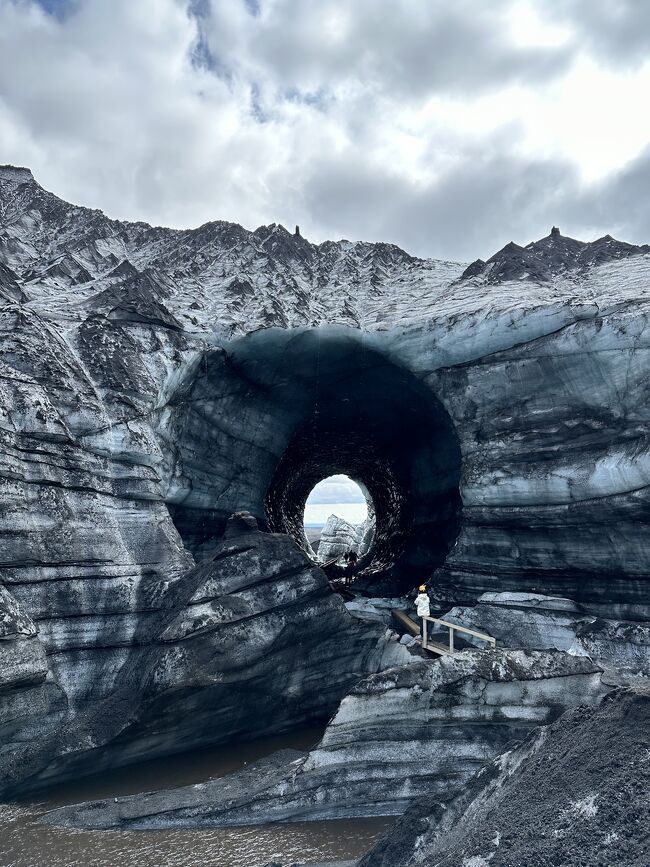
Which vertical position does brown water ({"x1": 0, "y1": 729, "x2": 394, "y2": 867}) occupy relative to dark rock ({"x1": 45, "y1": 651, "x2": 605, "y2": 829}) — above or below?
below

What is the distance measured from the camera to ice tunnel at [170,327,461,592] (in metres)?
14.1

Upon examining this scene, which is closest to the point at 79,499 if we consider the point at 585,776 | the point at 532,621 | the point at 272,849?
the point at 272,849

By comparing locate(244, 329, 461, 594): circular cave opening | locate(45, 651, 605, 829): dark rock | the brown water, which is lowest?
the brown water

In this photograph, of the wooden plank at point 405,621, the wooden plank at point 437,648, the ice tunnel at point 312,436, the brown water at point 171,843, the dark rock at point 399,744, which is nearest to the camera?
the brown water at point 171,843

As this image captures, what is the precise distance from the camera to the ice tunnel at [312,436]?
46.3ft

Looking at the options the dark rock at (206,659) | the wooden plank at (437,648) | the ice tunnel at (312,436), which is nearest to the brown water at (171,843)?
the dark rock at (206,659)

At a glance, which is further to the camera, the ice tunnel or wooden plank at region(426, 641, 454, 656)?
the ice tunnel

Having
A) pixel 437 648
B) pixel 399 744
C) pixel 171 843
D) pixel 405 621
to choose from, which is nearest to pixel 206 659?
pixel 171 843

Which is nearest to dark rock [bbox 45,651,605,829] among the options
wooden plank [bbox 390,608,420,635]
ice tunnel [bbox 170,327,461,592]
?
wooden plank [bbox 390,608,420,635]

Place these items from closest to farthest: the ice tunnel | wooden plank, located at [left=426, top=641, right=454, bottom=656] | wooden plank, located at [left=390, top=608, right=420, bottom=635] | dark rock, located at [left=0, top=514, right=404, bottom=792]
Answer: dark rock, located at [left=0, top=514, right=404, bottom=792] < wooden plank, located at [left=426, top=641, right=454, bottom=656] < wooden plank, located at [left=390, top=608, right=420, bottom=635] < the ice tunnel

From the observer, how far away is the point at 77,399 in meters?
10.7

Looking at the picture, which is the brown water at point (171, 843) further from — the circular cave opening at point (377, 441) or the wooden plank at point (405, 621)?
the circular cave opening at point (377, 441)

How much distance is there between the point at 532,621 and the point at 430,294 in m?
10.2

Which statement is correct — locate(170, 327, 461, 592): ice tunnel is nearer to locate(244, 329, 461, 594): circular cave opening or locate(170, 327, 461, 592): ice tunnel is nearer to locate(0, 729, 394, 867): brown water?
locate(244, 329, 461, 594): circular cave opening
